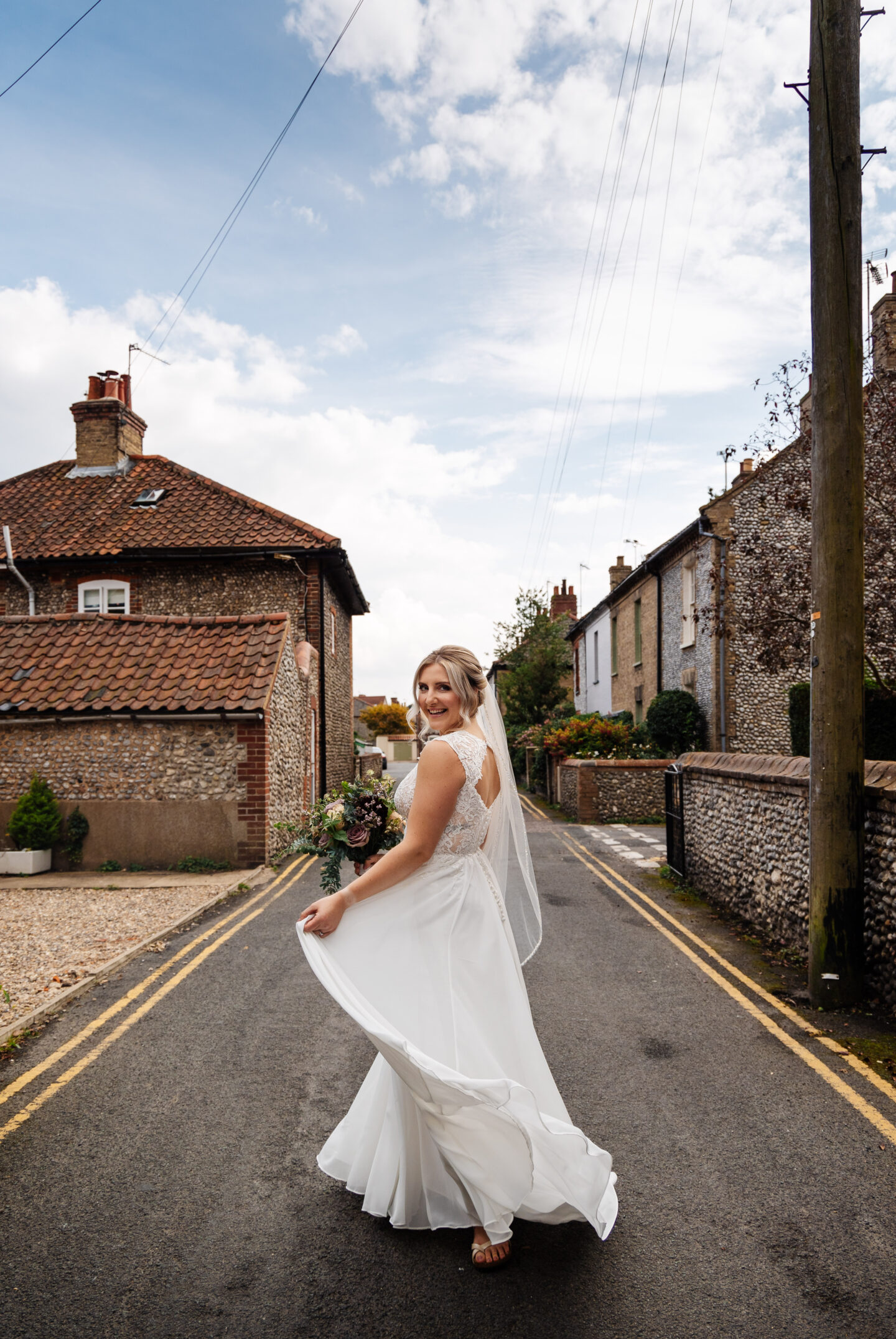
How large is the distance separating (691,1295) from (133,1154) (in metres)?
2.44

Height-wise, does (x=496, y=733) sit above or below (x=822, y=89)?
below

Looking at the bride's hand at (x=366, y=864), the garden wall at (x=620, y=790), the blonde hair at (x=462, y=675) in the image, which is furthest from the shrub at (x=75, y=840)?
the garden wall at (x=620, y=790)

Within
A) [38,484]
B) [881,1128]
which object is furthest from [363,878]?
[38,484]

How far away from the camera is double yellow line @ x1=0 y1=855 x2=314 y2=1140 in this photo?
14.8 ft

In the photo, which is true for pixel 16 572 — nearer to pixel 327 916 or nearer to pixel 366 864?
pixel 366 864

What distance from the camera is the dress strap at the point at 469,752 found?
3.15 m

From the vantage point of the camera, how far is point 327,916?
3105mm

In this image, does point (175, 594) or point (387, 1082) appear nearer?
point (387, 1082)

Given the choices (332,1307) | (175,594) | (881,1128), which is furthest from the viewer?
(175,594)

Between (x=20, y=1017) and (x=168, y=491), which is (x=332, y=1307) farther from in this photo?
(x=168, y=491)

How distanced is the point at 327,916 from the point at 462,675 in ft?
3.39

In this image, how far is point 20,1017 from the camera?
565 cm

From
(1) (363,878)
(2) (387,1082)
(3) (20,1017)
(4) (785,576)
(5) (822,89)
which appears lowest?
(3) (20,1017)

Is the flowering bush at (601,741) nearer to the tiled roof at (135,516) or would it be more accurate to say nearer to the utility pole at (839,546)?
the tiled roof at (135,516)
